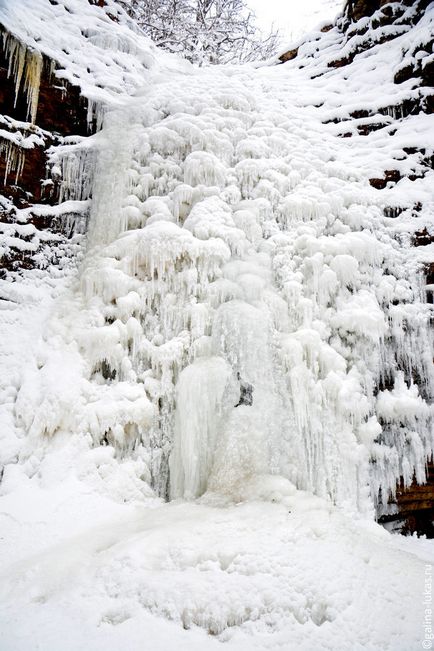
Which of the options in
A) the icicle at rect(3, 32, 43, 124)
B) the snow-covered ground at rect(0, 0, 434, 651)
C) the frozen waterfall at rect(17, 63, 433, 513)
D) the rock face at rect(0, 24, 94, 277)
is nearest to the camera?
the snow-covered ground at rect(0, 0, 434, 651)

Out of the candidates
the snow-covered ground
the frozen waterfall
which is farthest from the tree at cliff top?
the frozen waterfall

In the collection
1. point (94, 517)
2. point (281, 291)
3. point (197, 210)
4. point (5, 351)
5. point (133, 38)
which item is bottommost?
point (94, 517)

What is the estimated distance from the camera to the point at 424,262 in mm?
4641

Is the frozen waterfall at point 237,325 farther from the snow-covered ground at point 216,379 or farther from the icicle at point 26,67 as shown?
the icicle at point 26,67

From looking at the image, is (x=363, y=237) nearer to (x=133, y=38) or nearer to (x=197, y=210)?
(x=197, y=210)

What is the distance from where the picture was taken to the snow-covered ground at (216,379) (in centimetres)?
223

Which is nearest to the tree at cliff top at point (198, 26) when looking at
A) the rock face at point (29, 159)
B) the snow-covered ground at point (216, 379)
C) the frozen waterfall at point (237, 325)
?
the snow-covered ground at point (216, 379)

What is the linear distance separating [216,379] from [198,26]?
40.0 ft

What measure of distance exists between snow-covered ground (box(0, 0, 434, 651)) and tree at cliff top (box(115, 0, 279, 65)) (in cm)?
552

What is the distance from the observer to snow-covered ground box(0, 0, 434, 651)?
2230 millimetres

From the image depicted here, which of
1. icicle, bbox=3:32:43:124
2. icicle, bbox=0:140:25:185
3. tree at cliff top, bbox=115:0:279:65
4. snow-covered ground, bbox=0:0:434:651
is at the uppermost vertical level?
tree at cliff top, bbox=115:0:279:65

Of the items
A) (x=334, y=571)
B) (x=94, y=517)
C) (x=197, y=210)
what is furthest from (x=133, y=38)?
(x=334, y=571)

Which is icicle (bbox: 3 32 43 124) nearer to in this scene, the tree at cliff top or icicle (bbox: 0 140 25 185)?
icicle (bbox: 0 140 25 185)

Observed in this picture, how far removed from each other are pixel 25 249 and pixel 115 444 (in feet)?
8.42
